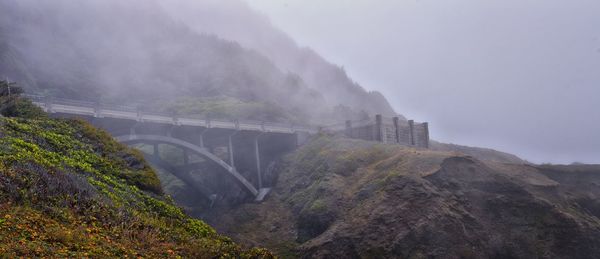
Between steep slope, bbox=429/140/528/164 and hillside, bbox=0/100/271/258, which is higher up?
hillside, bbox=0/100/271/258

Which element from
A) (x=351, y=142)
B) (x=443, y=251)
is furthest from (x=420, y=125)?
(x=443, y=251)

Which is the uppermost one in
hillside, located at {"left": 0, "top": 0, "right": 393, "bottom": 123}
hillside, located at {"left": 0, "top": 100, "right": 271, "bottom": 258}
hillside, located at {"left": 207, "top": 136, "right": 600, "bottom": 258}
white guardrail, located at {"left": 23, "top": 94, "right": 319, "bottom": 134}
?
hillside, located at {"left": 0, "top": 0, "right": 393, "bottom": 123}

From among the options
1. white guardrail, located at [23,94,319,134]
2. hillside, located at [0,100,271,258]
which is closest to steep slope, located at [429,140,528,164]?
white guardrail, located at [23,94,319,134]

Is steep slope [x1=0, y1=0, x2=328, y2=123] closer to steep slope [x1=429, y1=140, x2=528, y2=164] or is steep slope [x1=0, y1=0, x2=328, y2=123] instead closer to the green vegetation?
the green vegetation

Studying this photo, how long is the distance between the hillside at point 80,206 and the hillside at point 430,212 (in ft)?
50.3

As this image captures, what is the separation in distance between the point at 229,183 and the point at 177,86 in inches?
2199

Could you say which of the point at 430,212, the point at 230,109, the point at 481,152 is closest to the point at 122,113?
the point at 430,212

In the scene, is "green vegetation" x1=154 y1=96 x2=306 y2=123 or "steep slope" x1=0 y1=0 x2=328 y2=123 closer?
"green vegetation" x1=154 y1=96 x2=306 y2=123

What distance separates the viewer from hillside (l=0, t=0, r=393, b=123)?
78250 mm

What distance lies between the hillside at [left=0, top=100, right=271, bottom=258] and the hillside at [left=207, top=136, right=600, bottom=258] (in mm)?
15319

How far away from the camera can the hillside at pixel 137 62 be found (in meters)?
78.2

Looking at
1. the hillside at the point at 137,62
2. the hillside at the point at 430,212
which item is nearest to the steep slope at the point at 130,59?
the hillside at the point at 137,62

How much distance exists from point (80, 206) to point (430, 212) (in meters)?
22.2

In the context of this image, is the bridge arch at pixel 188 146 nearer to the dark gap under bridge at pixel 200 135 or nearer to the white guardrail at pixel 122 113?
the dark gap under bridge at pixel 200 135
